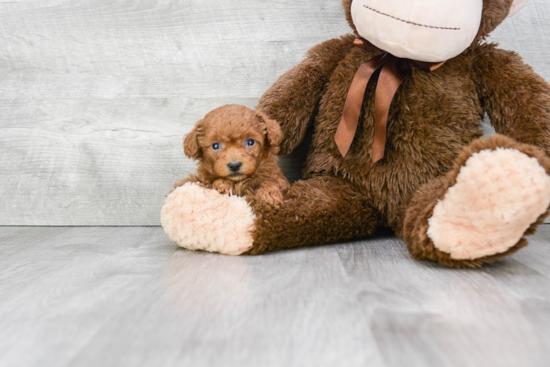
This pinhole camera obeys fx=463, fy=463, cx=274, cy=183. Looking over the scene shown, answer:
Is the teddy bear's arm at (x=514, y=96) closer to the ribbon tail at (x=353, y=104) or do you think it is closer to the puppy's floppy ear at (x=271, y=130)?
the ribbon tail at (x=353, y=104)

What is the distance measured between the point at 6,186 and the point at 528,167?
130 centimetres

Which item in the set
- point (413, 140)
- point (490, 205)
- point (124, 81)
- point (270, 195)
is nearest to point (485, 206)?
point (490, 205)

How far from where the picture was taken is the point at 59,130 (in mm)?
1297

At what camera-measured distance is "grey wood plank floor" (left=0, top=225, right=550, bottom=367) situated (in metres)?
0.51

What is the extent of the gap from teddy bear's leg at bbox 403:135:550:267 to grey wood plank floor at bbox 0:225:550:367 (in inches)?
1.6

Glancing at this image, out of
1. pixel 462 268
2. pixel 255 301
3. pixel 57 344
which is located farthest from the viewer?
pixel 462 268

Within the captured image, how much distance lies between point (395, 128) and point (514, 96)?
25cm

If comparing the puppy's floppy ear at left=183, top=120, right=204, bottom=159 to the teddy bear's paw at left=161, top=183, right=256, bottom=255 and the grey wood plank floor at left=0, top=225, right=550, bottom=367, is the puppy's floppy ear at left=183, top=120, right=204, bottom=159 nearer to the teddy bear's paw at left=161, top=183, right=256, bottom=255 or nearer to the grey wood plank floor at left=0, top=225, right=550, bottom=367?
the teddy bear's paw at left=161, top=183, right=256, bottom=255

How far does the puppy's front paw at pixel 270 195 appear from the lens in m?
0.94

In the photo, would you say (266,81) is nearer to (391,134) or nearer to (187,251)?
(391,134)

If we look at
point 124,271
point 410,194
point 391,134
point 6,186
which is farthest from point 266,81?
point 6,186

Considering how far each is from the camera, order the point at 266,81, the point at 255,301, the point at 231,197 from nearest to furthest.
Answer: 1. the point at 255,301
2. the point at 231,197
3. the point at 266,81

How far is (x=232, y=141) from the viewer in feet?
3.04

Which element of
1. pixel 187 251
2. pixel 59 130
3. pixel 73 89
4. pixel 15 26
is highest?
pixel 15 26
